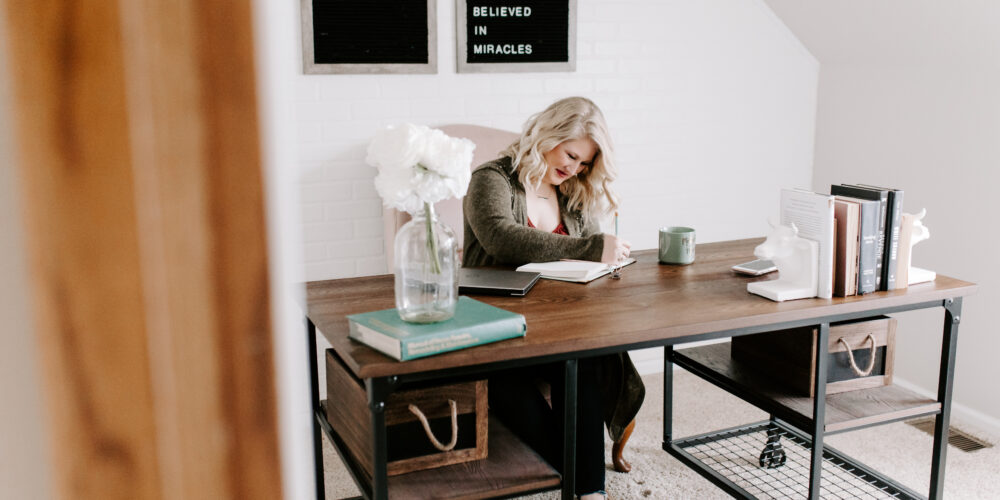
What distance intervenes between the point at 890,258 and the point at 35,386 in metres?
1.91

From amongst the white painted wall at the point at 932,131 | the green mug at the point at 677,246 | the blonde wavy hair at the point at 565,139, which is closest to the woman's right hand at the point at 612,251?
the green mug at the point at 677,246

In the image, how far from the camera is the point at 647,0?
10.7 feet

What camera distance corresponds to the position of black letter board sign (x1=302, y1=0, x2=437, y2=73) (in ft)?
9.25

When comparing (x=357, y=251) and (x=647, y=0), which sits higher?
(x=647, y=0)

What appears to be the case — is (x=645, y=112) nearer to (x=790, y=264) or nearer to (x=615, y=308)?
(x=790, y=264)

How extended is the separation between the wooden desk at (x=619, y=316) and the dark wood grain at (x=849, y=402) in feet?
0.21

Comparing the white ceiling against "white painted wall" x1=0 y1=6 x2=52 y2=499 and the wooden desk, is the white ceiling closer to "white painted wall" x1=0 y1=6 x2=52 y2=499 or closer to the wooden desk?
the wooden desk

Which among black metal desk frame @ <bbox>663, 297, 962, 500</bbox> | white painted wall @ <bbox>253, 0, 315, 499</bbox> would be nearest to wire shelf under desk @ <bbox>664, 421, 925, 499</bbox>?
black metal desk frame @ <bbox>663, 297, 962, 500</bbox>

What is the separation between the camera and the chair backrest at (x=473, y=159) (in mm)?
2832

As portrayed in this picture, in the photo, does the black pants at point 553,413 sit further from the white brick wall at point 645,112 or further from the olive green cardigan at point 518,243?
the white brick wall at point 645,112

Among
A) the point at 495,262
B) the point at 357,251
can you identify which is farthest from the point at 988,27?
the point at 357,251

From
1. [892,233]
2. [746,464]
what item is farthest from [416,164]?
[746,464]

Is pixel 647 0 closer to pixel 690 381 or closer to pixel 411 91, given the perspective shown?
pixel 411 91

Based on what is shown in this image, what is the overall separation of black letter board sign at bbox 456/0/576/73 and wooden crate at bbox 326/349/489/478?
5.69 feet
